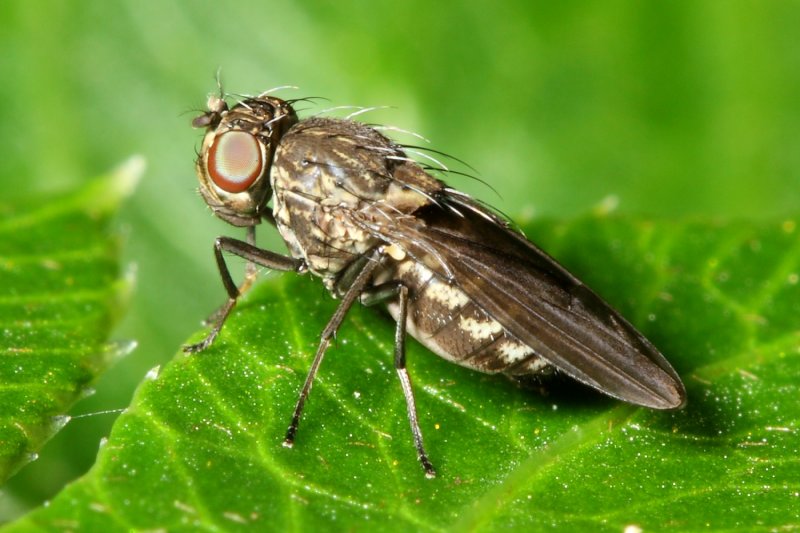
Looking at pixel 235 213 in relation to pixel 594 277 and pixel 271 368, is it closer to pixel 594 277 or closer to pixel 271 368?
pixel 271 368

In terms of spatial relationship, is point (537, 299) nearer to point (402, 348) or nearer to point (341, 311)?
point (402, 348)

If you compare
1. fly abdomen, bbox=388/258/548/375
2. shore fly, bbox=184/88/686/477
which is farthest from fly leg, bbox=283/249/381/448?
fly abdomen, bbox=388/258/548/375

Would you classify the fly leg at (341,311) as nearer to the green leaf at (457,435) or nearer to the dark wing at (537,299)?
the green leaf at (457,435)

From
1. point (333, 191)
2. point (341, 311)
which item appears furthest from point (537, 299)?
point (333, 191)

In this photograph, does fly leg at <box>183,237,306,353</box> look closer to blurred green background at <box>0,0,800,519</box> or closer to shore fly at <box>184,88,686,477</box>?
shore fly at <box>184,88,686,477</box>

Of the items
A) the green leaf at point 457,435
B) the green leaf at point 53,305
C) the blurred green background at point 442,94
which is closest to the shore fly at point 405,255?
the green leaf at point 457,435
